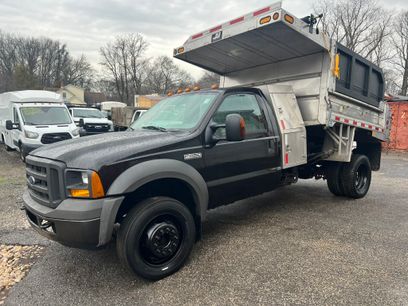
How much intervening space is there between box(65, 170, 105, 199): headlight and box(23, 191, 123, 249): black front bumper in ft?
→ 0.18

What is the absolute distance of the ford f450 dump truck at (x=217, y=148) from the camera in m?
2.80

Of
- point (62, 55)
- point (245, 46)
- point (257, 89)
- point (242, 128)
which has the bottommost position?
point (242, 128)

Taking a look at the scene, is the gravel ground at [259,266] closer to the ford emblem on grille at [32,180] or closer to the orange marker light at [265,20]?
the ford emblem on grille at [32,180]

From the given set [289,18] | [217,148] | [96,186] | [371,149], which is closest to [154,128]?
[217,148]

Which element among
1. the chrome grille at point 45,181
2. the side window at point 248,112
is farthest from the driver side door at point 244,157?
the chrome grille at point 45,181

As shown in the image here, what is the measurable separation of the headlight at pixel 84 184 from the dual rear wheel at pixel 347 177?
452cm

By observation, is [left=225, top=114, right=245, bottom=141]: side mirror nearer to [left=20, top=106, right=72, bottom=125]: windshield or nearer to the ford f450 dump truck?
the ford f450 dump truck

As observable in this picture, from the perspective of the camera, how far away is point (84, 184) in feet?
8.96

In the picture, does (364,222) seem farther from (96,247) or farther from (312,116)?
(96,247)

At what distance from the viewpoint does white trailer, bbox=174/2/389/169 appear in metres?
4.34

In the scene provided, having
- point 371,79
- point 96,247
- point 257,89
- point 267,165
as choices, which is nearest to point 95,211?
point 96,247

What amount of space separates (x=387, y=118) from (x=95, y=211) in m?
6.09

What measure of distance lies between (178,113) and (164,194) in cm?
110

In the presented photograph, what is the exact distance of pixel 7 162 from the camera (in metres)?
10.9
